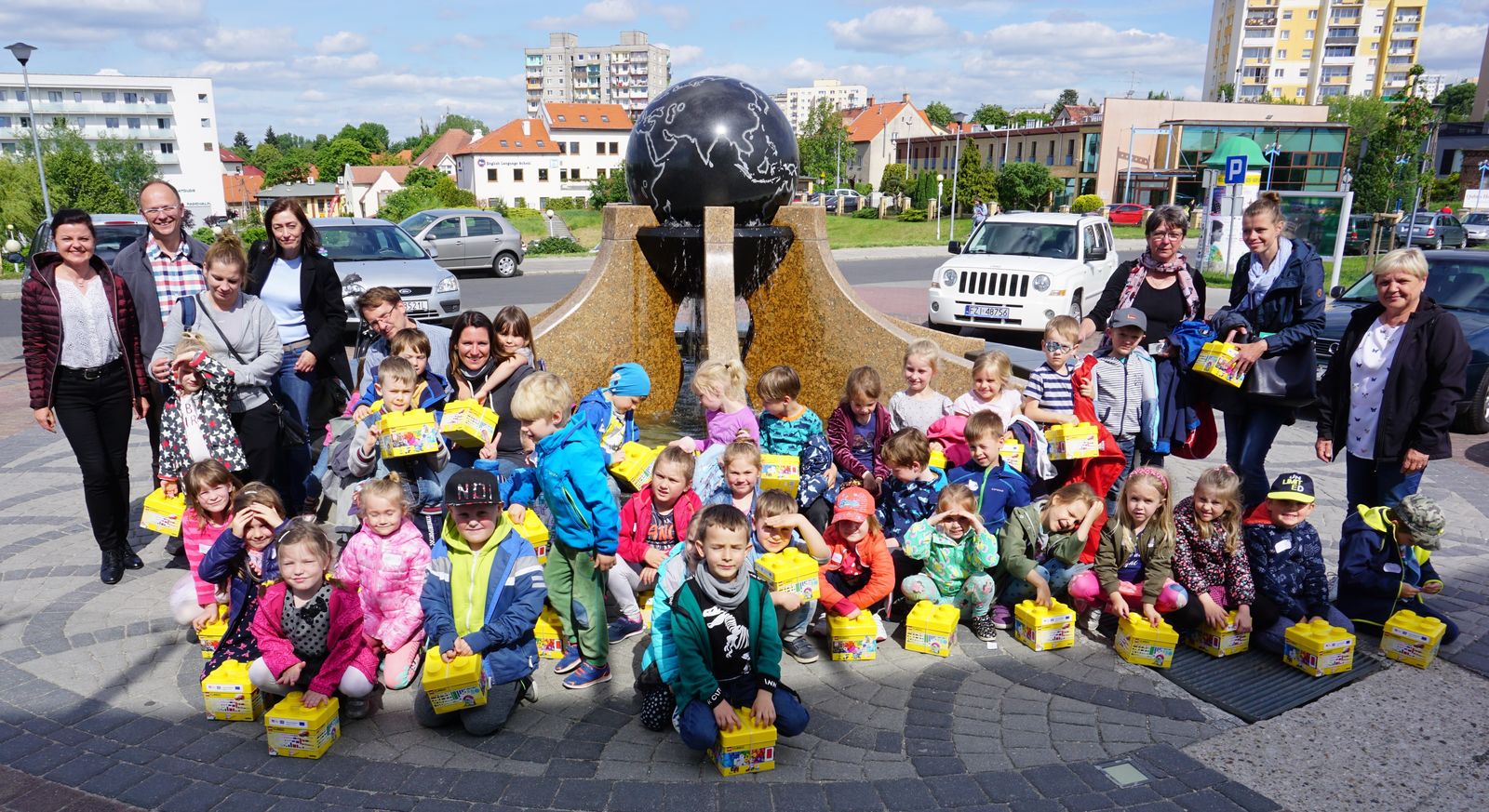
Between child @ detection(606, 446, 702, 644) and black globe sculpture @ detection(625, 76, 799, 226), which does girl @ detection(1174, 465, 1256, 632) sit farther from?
black globe sculpture @ detection(625, 76, 799, 226)

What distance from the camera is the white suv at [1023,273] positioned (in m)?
13.5

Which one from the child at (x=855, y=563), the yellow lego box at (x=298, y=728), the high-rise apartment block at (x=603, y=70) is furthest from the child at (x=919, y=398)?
the high-rise apartment block at (x=603, y=70)

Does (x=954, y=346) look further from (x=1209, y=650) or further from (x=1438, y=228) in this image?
(x=1438, y=228)

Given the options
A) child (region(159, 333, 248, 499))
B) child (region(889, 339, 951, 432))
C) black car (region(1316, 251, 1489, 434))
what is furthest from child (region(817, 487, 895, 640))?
black car (region(1316, 251, 1489, 434))

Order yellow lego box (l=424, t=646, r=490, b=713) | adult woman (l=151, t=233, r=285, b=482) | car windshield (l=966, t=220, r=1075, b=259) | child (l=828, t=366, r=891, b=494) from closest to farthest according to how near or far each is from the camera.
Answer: yellow lego box (l=424, t=646, r=490, b=713), adult woman (l=151, t=233, r=285, b=482), child (l=828, t=366, r=891, b=494), car windshield (l=966, t=220, r=1075, b=259)

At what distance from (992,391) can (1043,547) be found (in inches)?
40.5

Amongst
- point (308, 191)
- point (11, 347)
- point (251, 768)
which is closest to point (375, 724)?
point (251, 768)

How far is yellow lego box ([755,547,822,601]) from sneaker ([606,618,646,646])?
96cm

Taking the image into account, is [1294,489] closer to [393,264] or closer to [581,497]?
[581,497]

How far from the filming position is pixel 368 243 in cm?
1486

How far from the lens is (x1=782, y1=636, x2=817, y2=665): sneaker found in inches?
182

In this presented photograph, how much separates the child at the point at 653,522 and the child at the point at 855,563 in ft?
2.47

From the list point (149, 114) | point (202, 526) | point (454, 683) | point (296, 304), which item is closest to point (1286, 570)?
point (454, 683)

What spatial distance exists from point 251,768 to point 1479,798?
15.6 feet
